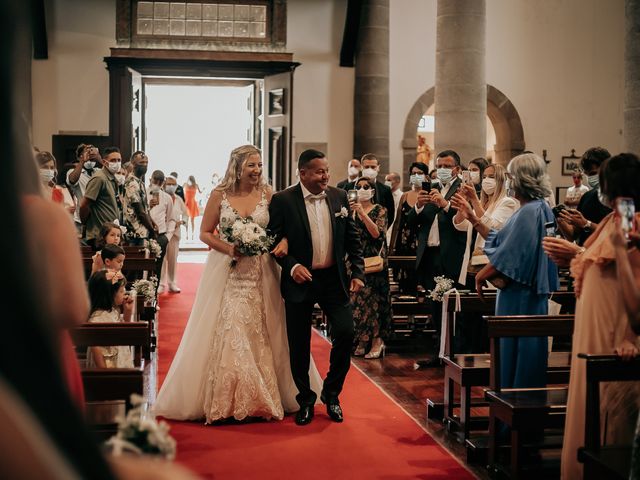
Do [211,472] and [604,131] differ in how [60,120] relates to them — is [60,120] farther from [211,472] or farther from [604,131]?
[211,472]

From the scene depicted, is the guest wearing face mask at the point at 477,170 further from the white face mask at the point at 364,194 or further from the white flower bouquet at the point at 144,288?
the white flower bouquet at the point at 144,288

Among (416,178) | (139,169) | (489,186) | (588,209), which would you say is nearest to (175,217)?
(139,169)

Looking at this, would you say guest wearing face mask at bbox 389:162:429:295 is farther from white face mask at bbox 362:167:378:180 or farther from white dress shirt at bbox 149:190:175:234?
white dress shirt at bbox 149:190:175:234

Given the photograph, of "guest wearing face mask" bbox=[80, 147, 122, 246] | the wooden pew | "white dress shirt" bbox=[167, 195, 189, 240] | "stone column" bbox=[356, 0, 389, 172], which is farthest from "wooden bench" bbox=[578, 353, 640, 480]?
"stone column" bbox=[356, 0, 389, 172]

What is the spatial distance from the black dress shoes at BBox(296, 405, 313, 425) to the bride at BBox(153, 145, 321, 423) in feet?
0.50

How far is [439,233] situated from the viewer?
24.6 ft

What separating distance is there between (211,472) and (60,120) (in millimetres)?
12412

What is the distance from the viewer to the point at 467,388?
5.19 metres

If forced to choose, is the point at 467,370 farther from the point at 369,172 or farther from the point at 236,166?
the point at 369,172

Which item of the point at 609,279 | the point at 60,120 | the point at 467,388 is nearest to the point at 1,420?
the point at 609,279

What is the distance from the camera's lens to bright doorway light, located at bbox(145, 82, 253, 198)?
2598 cm

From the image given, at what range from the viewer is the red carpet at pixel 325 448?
15.3ft

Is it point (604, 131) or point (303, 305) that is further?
point (604, 131)

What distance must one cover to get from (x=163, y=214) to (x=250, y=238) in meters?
6.59
